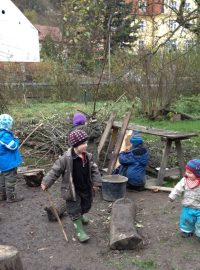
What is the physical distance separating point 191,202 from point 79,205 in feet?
4.31

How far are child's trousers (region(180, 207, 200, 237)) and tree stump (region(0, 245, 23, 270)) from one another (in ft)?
6.61

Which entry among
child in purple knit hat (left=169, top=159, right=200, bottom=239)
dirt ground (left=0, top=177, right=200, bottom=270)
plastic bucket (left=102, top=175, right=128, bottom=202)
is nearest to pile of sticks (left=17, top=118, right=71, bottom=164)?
dirt ground (left=0, top=177, right=200, bottom=270)

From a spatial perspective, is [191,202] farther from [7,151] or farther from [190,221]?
[7,151]

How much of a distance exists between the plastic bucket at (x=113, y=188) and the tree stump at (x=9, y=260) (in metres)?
2.61

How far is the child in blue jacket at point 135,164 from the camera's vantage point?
6648mm

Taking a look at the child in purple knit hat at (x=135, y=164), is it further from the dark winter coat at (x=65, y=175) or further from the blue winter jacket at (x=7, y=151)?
the dark winter coat at (x=65, y=175)

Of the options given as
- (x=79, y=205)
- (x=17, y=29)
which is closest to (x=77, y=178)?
(x=79, y=205)

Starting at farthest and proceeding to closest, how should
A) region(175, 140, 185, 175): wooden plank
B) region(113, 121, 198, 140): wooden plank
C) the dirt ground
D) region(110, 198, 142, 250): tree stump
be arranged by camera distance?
1. region(175, 140, 185, 175): wooden plank
2. region(113, 121, 198, 140): wooden plank
3. region(110, 198, 142, 250): tree stump
4. the dirt ground

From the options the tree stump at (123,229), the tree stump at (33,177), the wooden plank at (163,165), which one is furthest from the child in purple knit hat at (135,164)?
the tree stump at (33,177)

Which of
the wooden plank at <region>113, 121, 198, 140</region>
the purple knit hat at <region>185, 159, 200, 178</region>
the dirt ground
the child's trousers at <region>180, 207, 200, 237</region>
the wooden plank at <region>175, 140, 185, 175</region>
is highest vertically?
the wooden plank at <region>113, 121, 198, 140</region>

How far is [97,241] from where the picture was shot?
15.9ft

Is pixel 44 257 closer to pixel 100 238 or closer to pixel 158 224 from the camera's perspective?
pixel 100 238

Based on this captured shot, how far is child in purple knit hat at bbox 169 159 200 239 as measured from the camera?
4707mm

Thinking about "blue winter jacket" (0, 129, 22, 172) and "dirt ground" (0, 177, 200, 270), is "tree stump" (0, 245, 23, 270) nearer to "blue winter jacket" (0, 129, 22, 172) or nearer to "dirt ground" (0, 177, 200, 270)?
"dirt ground" (0, 177, 200, 270)
